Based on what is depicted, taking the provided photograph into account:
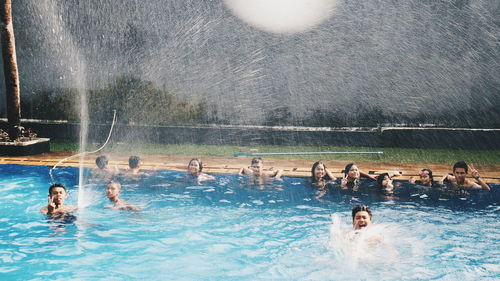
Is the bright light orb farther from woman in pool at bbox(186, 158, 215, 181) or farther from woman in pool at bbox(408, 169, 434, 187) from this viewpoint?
woman in pool at bbox(408, 169, 434, 187)

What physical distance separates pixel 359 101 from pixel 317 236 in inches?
289

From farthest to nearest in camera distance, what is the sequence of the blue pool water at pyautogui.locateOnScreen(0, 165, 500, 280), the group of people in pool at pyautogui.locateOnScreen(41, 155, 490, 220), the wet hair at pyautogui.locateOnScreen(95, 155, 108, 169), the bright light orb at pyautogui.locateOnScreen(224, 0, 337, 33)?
the bright light orb at pyautogui.locateOnScreen(224, 0, 337, 33), the wet hair at pyautogui.locateOnScreen(95, 155, 108, 169), the group of people in pool at pyautogui.locateOnScreen(41, 155, 490, 220), the blue pool water at pyautogui.locateOnScreen(0, 165, 500, 280)

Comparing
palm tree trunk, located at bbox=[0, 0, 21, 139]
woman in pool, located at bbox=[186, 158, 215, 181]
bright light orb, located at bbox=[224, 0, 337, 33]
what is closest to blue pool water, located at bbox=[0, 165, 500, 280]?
woman in pool, located at bbox=[186, 158, 215, 181]

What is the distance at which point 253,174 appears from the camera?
888 centimetres

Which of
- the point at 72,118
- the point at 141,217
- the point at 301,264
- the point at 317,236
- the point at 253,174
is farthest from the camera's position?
the point at 72,118

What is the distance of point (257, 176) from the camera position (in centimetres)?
887

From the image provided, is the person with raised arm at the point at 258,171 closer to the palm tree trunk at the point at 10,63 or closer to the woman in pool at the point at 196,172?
Answer: the woman in pool at the point at 196,172

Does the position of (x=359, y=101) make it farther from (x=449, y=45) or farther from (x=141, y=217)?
(x=141, y=217)

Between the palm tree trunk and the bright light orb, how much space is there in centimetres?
581

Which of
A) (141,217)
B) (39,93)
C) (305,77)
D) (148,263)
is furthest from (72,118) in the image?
(148,263)

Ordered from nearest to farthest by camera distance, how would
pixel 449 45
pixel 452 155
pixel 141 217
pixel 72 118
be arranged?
1. pixel 141 217
2. pixel 452 155
3. pixel 449 45
4. pixel 72 118

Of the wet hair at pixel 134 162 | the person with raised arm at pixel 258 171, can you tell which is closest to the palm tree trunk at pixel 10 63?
the wet hair at pixel 134 162

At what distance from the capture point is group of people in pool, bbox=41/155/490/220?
690 centimetres

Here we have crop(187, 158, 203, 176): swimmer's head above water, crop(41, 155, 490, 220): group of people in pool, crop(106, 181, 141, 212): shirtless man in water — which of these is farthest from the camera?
crop(187, 158, 203, 176): swimmer's head above water
